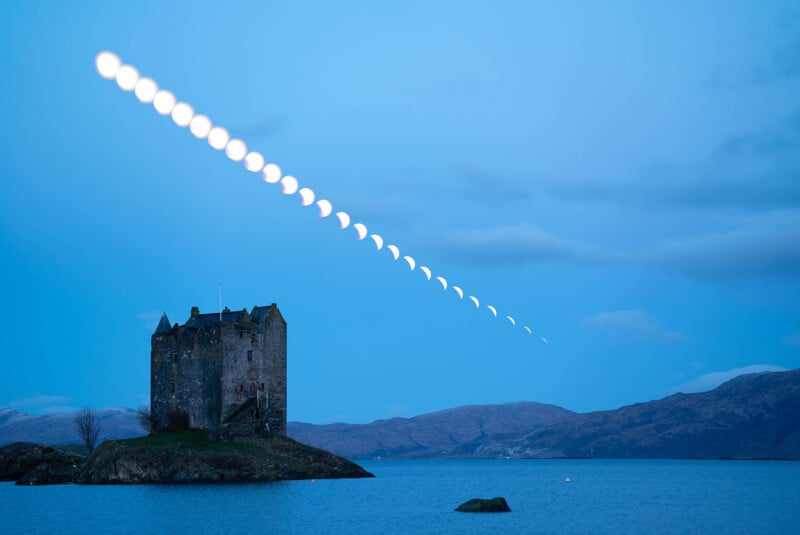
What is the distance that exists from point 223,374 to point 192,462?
30.4ft

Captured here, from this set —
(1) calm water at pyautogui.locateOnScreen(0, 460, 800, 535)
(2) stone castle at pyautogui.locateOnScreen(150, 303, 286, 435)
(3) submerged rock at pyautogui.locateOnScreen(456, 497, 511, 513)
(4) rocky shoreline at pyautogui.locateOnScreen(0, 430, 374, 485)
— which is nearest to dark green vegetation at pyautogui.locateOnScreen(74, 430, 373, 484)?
(4) rocky shoreline at pyautogui.locateOnScreen(0, 430, 374, 485)

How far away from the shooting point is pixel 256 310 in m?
88.7

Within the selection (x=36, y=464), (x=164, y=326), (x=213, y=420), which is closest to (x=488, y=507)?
(x=213, y=420)

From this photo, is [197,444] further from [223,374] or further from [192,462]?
[223,374]

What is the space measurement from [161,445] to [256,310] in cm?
1545

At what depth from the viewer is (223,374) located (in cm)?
8375

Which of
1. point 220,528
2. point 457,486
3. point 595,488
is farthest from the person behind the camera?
point 457,486

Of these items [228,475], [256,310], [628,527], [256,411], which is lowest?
[628,527]

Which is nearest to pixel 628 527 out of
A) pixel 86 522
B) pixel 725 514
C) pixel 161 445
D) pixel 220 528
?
pixel 725 514

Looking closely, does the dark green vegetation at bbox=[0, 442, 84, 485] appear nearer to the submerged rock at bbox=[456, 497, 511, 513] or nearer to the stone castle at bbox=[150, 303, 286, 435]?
the stone castle at bbox=[150, 303, 286, 435]

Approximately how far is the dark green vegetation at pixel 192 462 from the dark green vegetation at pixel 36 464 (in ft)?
26.5

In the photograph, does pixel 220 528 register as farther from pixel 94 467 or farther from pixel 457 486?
pixel 457 486

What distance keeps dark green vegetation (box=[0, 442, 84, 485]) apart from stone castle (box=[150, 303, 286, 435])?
9835 mm

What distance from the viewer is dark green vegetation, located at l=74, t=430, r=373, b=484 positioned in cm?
7700
